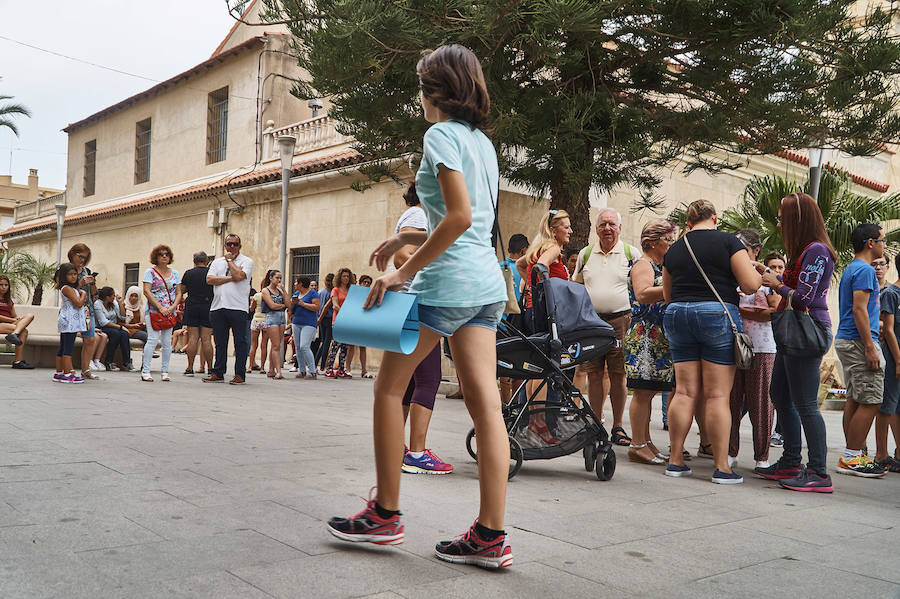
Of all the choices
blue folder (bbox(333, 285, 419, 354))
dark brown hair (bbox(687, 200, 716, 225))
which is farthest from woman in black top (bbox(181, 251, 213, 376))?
blue folder (bbox(333, 285, 419, 354))

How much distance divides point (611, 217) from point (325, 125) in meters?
14.3

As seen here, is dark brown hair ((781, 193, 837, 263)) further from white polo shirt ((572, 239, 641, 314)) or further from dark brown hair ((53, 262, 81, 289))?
dark brown hair ((53, 262, 81, 289))

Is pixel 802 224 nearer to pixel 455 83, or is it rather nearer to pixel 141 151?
pixel 455 83

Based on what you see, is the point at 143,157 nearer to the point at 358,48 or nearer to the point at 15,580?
the point at 358,48

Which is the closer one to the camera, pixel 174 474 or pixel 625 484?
pixel 174 474

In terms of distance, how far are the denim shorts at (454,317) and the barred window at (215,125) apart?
23557 millimetres

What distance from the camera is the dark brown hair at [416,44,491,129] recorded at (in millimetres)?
3150

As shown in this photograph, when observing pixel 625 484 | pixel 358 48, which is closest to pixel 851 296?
pixel 625 484

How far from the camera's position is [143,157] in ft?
96.3

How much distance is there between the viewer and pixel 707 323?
5.34 meters

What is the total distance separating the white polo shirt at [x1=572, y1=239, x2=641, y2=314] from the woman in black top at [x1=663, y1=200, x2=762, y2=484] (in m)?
1.32

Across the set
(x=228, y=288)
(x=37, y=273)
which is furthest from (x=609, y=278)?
(x=37, y=273)

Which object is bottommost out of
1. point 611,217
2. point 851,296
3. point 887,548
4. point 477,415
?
point 887,548

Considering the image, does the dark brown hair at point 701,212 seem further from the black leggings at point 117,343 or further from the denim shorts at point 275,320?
the black leggings at point 117,343
